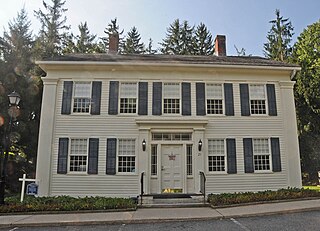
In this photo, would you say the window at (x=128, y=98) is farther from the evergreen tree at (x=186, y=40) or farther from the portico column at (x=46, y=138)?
the evergreen tree at (x=186, y=40)

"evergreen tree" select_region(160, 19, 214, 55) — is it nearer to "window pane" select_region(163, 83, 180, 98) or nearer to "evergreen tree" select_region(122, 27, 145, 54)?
"evergreen tree" select_region(122, 27, 145, 54)

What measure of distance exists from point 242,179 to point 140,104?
5.72m

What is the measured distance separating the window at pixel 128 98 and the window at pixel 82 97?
154 centimetres

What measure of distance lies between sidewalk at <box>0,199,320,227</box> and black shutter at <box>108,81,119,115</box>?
472cm

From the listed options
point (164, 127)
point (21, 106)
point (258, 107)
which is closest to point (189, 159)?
point (164, 127)

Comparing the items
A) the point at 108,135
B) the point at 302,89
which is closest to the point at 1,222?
the point at 108,135

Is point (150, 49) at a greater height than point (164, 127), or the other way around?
point (150, 49)

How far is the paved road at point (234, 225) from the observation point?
6.06 m

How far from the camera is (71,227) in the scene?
6523 millimetres

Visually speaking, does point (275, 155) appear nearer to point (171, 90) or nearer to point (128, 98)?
point (171, 90)

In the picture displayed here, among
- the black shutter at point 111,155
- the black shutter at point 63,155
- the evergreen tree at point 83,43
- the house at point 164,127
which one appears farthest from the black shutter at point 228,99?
the evergreen tree at point 83,43

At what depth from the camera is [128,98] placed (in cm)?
1166

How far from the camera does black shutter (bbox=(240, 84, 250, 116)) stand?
1172cm

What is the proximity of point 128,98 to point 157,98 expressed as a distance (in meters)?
1.36
